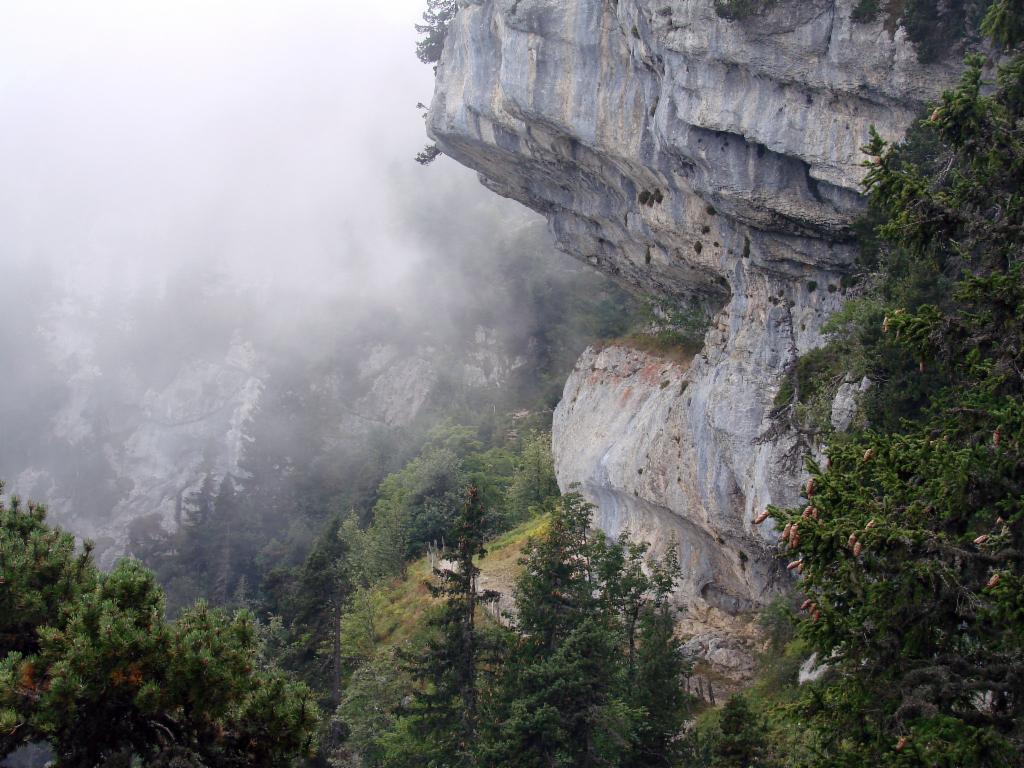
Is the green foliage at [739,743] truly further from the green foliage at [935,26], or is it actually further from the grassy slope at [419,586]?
the grassy slope at [419,586]

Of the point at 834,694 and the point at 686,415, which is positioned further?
the point at 686,415

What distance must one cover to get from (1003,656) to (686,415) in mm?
21201

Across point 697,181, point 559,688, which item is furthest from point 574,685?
point 697,181

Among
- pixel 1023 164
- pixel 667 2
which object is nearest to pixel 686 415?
pixel 667 2

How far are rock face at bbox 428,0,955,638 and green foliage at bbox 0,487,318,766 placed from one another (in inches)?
619

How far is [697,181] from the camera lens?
77.3 feet

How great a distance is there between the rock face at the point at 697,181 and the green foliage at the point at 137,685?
1572cm

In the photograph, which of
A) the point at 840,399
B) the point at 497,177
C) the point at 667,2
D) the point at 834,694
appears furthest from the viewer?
the point at 497,177

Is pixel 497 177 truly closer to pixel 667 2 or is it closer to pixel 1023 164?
pixel 667 2

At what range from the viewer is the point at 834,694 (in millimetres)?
7059

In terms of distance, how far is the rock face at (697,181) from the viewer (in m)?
19.9

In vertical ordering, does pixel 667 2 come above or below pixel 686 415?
above

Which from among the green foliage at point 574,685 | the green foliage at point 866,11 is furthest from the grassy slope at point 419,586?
the green foliage at point 866,11

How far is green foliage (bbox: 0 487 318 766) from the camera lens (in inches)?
293
